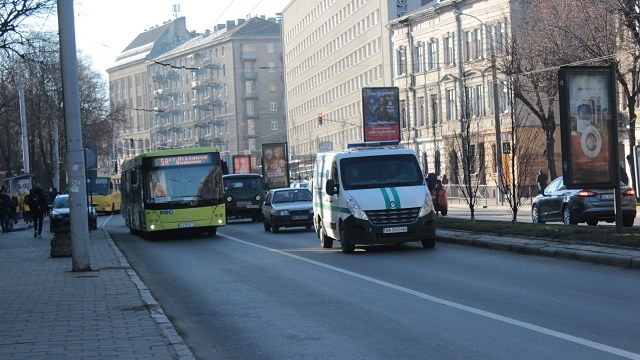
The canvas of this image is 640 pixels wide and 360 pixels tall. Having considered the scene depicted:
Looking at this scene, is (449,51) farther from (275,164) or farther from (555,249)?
(555,249)

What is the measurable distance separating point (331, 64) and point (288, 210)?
264 ft

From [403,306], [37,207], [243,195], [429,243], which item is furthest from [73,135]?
[243,195]

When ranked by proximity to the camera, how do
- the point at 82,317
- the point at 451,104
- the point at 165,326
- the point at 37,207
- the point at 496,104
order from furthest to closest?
the point at 451,104, the point at 496,104, the point at 37,207, the point at 82,317, the point at 165,326

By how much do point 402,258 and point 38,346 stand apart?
11968mm

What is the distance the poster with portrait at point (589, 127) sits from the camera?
74.6ft

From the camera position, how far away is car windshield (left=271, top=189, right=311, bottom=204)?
129ft

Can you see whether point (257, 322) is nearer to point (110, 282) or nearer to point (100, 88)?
point (110, 282)

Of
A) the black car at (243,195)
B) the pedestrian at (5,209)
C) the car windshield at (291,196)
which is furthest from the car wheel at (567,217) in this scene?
the pedestrian at (5,209)

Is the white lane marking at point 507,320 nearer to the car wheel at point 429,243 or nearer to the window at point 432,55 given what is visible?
the car wheel at point 429,243

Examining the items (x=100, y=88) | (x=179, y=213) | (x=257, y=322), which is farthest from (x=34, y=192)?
(x=100, y=88)

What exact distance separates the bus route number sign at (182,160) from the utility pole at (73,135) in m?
15.2

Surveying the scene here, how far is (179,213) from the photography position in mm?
35219

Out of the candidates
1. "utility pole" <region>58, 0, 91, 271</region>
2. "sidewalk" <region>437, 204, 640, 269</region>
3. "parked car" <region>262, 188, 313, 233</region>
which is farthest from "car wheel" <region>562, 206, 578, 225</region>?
"utility pole" <region>58, 0, 91, 271</region>

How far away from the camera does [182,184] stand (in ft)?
117
